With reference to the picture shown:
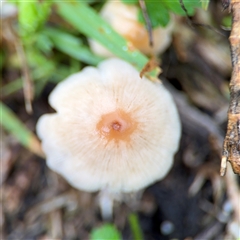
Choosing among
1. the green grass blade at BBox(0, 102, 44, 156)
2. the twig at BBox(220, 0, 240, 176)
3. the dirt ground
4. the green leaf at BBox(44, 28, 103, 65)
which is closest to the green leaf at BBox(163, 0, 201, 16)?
the twig at BBox(220, 0, 240, 176)

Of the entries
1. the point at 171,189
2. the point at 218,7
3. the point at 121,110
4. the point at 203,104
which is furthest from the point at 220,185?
Answer: the point at 218,7

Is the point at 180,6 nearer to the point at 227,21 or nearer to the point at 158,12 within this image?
the point at 158,12

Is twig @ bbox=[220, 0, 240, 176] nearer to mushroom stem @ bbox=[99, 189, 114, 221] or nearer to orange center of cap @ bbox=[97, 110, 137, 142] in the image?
orange center of cap @ bbox=[97, 110, 137, 142]

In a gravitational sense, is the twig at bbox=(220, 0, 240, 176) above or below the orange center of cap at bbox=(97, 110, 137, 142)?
above

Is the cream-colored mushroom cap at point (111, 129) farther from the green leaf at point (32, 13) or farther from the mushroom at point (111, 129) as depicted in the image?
the green leaf at point (32, 13)

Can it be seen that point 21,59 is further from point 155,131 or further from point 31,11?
point 155,131

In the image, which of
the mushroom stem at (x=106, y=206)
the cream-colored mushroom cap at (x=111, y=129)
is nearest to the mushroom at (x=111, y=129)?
the cream-colored mushroom cap at (x=111, y=129)

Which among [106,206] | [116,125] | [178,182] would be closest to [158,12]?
[116,125]
